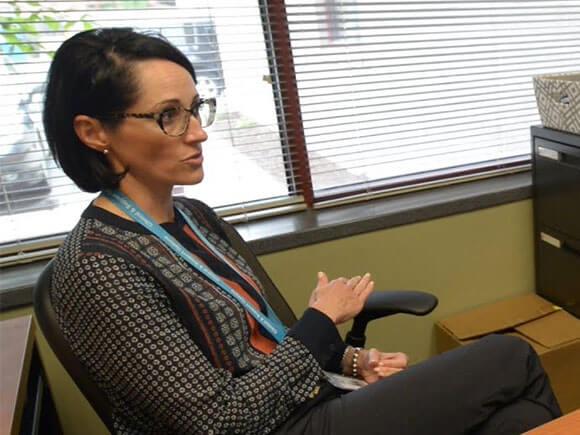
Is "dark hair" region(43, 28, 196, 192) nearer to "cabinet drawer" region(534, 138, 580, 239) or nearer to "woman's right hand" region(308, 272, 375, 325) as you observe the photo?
"woman's right hand" region(308, 272, 375, 325)

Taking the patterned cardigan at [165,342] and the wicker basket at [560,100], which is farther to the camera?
the wicker basket at [560,100]

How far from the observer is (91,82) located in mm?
950

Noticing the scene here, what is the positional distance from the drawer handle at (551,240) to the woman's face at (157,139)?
1324 millimetres

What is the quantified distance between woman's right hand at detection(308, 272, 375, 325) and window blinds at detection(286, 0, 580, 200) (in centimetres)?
75

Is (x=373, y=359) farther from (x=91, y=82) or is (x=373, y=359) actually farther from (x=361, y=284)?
(x=91, y=82)

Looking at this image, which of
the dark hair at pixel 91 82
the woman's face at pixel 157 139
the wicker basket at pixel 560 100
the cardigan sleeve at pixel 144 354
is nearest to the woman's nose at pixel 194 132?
the woman's face at pixel 157 139

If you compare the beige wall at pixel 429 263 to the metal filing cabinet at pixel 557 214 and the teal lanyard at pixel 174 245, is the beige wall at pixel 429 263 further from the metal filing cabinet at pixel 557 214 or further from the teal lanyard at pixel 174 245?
the teal lanyard at pixel 174 245

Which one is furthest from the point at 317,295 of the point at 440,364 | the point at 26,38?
the point at 26,38

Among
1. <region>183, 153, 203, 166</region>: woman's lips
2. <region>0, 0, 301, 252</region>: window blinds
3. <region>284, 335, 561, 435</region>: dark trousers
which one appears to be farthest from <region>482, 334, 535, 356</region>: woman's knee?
<region>0, 0, 301, 252</region>: window blinds

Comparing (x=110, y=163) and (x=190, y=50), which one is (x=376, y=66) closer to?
(x=190, y=50)

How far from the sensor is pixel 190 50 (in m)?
1.69

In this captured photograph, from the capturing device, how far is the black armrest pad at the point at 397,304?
3.92ft

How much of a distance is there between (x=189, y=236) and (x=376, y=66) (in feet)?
3.37

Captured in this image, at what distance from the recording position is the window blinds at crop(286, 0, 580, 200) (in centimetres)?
181
